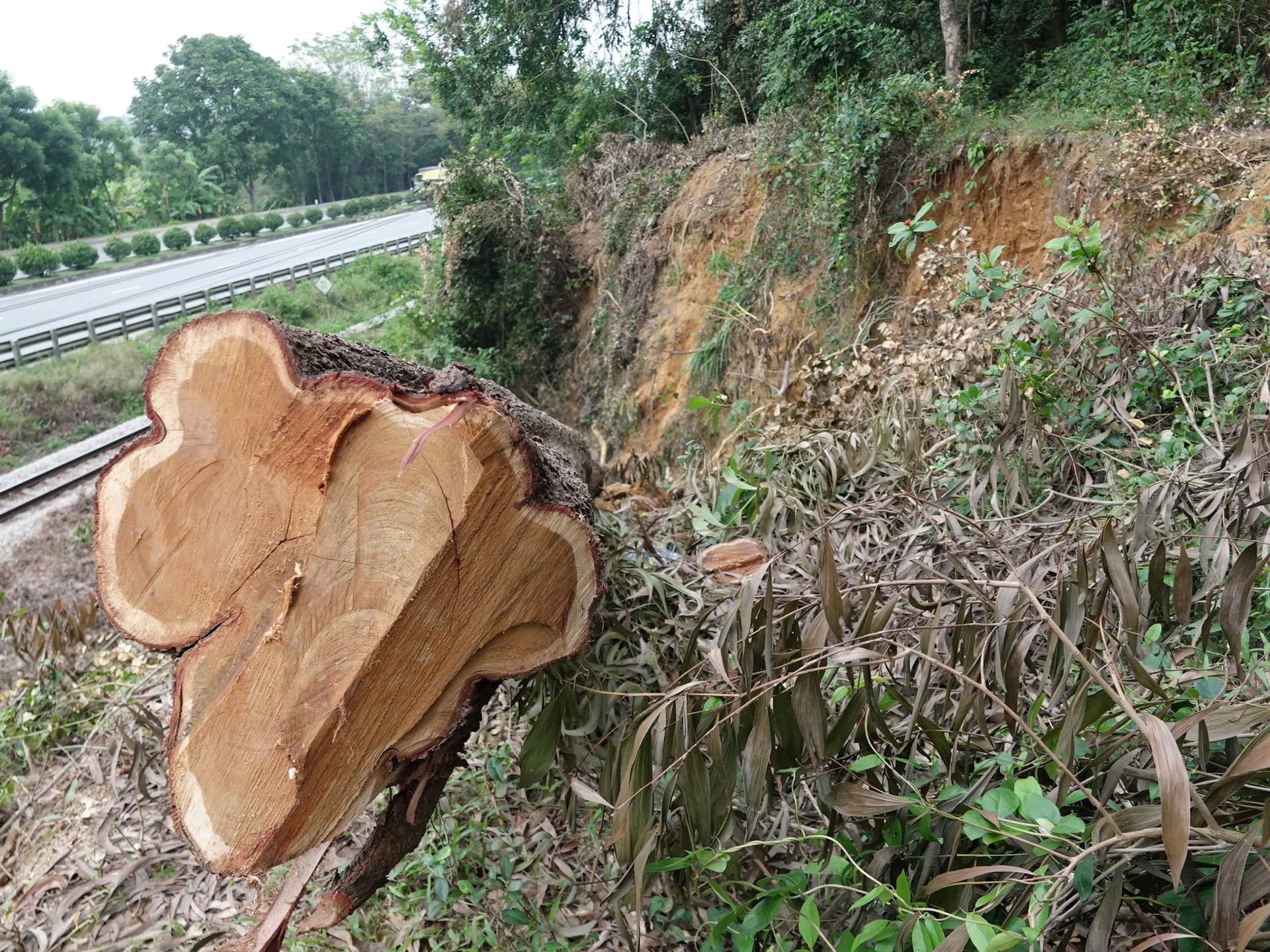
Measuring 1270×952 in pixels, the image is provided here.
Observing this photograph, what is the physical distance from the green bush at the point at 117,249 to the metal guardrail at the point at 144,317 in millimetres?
6205

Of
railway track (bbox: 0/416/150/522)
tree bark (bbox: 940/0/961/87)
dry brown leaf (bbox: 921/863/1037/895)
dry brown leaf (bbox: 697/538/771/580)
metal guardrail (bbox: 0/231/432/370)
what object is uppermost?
tree bark (bbox: 940/0/961/87)

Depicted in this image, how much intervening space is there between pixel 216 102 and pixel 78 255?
669 centimetres

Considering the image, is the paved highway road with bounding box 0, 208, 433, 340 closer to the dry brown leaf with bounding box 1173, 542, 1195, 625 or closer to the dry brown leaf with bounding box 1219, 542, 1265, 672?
the dry brown leaf with bounding box 1173, 542, 1195, 625

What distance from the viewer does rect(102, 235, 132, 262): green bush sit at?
22.3 m

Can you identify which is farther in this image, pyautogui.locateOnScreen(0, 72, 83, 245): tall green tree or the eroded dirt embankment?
pyautogui.locateOnScreen(0, 72, 83, 245): tall green tree

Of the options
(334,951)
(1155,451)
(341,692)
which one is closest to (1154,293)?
(1155,451)

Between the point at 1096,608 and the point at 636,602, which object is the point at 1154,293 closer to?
the point at 1096,608

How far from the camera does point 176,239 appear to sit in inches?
961

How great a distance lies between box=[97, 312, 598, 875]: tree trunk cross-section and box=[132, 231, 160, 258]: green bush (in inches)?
1019

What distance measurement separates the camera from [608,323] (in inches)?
369

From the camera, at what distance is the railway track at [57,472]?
9.32 meters

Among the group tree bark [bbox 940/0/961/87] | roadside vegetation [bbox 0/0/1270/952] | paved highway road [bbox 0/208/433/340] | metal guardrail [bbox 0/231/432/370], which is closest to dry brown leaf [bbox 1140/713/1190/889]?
roadside vegetation [bbox 0/0/1270/952]

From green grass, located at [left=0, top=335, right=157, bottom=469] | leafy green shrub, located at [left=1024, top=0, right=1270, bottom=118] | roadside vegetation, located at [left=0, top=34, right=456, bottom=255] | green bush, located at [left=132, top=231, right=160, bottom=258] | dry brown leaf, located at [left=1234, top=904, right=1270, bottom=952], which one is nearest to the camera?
dry brown leaf, located at [left=1234, top=904, right=1270, bottom=952]

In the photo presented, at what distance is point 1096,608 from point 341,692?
60.7 inches
